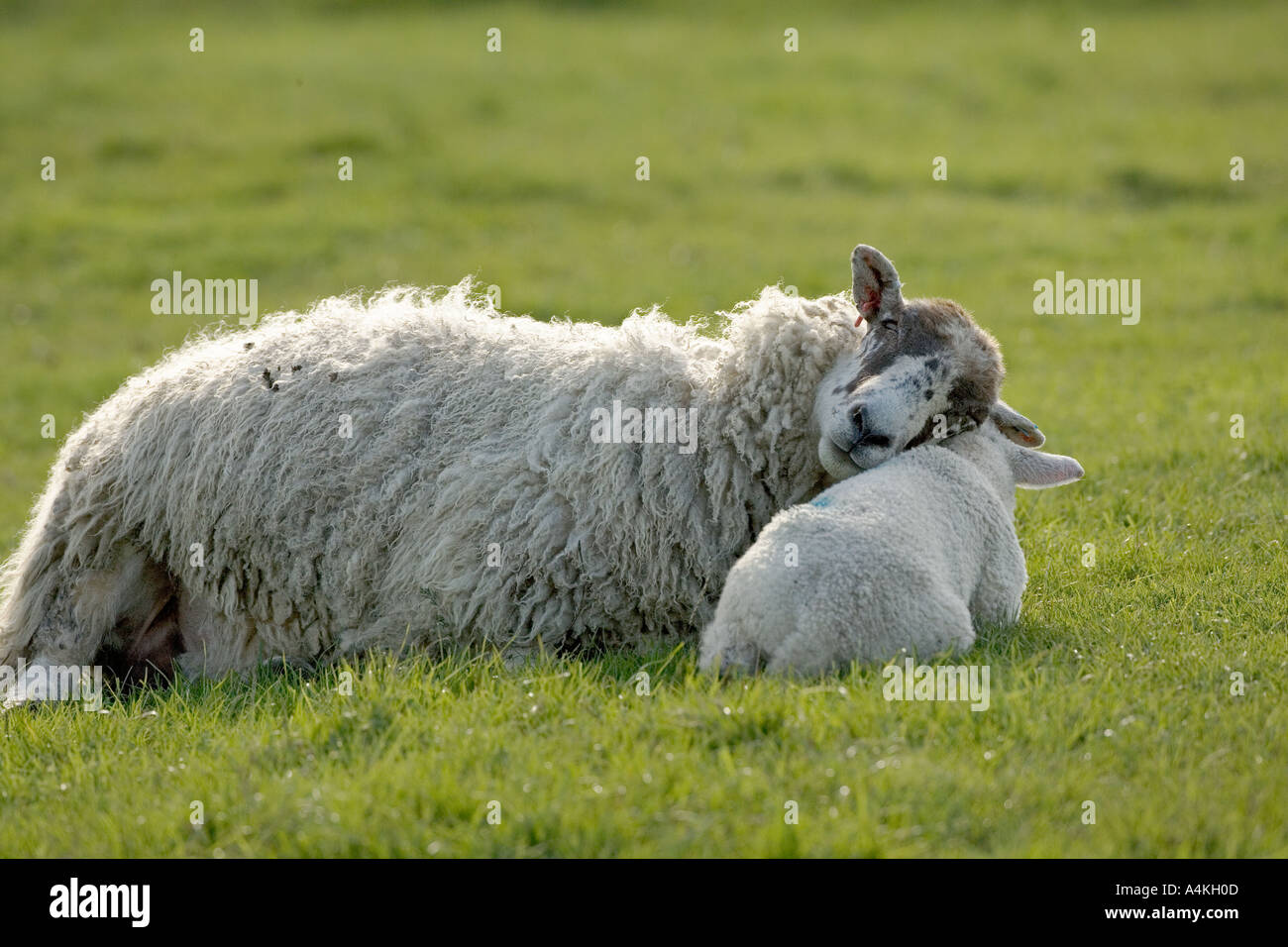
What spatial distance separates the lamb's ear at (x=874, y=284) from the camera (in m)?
5.39

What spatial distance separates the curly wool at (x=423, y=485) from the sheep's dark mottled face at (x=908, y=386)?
28cm

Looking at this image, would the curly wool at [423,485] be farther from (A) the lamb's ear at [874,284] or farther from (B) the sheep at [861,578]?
(B) the sheep at [861,578]

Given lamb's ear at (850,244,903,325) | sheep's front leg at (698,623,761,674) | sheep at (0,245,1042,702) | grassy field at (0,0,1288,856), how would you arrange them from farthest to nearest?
sheep at (0,245,1042,702) < lamb's ear at (850,244,903,325) < sheep's front leg at (698,623,761,674) < grassy field at (0,0,1288,856)

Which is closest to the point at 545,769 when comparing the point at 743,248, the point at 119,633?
the point at 119,633

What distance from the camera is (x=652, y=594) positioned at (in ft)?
18.0

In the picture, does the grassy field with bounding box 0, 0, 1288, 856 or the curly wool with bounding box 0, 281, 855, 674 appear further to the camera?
the curly wool with bounding box 0, 281, 855, 674

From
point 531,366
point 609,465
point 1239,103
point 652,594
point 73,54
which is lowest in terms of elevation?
point 652,594

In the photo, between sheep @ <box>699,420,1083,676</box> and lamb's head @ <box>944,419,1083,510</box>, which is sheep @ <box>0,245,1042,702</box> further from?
sheep @ <box>699,420,1083,676</box>

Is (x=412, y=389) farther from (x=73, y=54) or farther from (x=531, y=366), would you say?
(x=73, y=54)

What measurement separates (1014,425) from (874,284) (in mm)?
822

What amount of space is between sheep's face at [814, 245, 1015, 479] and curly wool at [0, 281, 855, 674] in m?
0.26

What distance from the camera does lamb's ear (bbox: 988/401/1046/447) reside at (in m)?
5.64

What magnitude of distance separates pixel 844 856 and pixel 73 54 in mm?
23757

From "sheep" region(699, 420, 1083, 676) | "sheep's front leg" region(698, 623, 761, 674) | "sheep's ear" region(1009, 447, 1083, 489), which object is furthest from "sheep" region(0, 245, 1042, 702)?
"sheep's front leg" region(698, 623, 761, 674)
